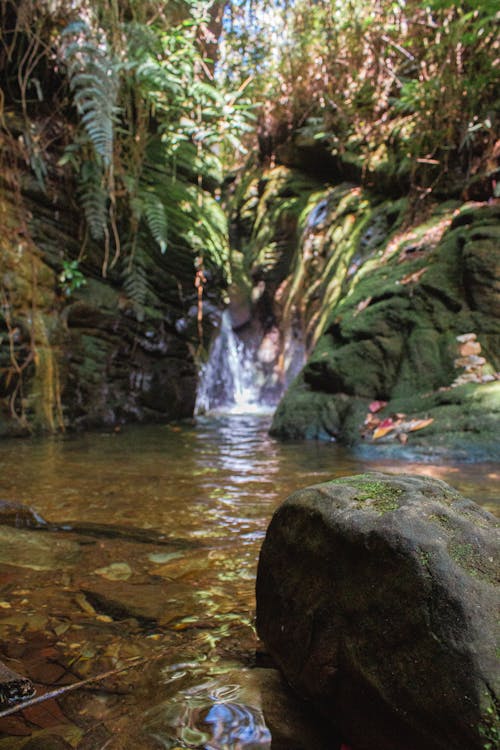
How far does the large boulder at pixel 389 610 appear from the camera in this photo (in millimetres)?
798

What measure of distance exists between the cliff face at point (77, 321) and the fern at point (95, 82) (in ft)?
2.86

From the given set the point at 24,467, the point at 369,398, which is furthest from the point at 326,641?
the point at 369,398

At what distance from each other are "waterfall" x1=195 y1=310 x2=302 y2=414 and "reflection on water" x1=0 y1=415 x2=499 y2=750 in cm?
528

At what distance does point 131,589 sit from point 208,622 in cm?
33

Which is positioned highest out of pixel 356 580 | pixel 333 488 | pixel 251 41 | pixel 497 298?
pixel 251 41

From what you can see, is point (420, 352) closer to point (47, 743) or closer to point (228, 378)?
point (47, 743)

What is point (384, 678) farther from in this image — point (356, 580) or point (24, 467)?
point (24, 467)

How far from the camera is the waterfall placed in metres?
9.18

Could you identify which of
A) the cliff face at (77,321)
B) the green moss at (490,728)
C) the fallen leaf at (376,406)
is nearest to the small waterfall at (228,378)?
the cliff face at (77,321)

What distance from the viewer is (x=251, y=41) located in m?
9.88

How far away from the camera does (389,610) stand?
0.92m

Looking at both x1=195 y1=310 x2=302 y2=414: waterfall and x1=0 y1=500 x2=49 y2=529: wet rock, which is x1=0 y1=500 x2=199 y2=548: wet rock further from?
x1=195 y1=310 x2=302 y2=414: waterfall

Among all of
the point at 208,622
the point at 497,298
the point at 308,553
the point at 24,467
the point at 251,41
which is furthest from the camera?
the point at 251,41

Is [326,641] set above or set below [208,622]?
above
